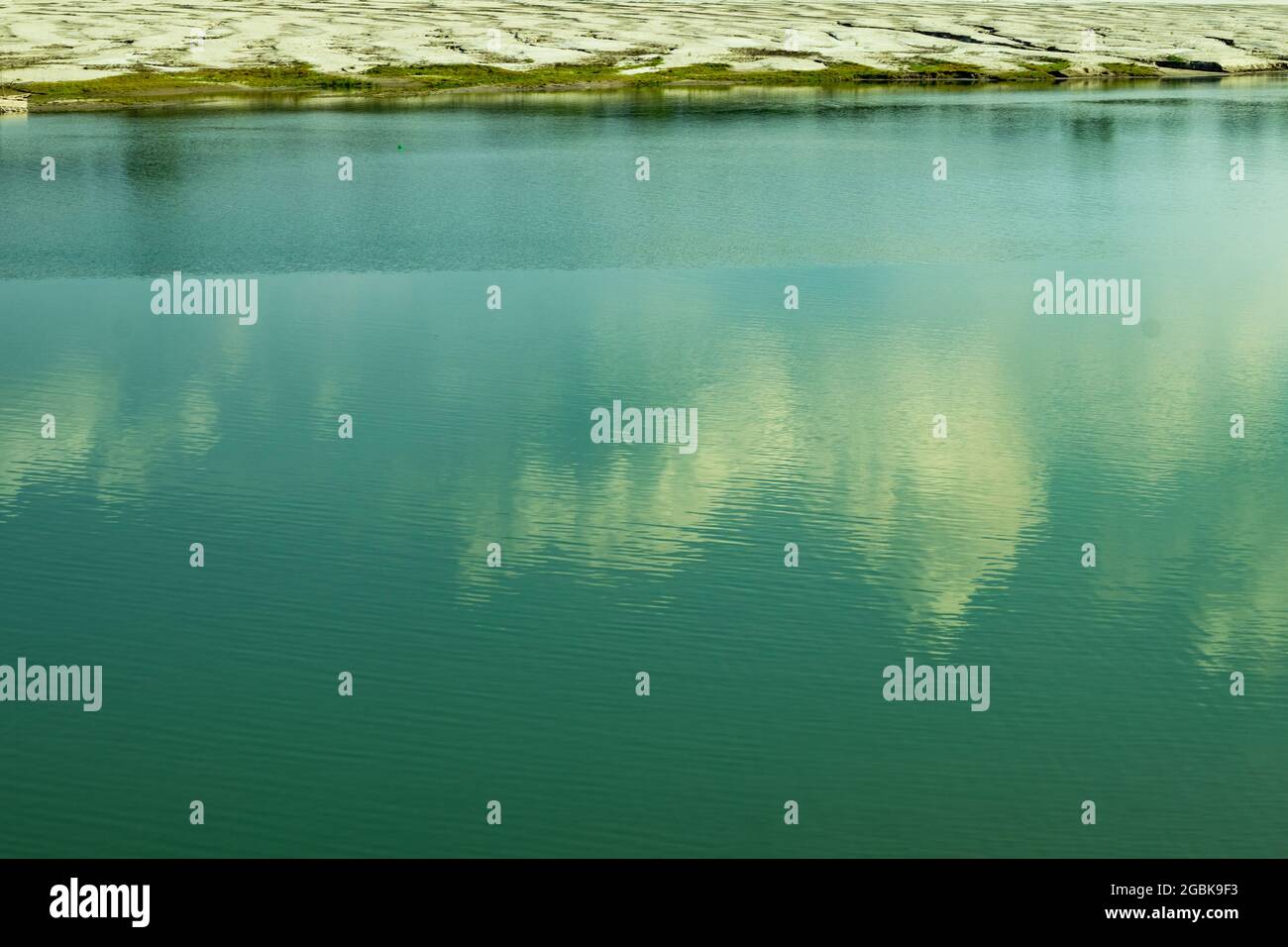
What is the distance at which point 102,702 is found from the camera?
11125mm

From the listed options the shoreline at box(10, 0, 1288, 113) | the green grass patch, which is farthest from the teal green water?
the shoreline at box(10, 0, 1288, 113)

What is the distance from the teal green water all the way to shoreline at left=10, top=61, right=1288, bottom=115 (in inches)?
1533

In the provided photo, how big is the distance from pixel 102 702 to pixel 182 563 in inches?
99.0

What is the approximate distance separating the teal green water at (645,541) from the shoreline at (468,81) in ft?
128

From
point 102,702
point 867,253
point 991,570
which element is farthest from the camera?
point 867,253

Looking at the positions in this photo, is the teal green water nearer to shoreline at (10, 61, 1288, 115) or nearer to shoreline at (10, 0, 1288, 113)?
shoreline at (10, 61, 1288, 115)

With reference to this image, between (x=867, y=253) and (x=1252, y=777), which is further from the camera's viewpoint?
(x=867, y=253)

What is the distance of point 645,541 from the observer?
13.8 m

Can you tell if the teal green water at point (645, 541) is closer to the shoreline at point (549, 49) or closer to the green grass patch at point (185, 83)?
the green grass patch at point (185, 83)

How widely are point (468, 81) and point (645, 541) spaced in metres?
64.0

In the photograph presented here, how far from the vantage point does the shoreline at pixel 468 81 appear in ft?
214

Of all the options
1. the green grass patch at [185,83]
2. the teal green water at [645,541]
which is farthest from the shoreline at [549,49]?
the teal green water at [645,541]
